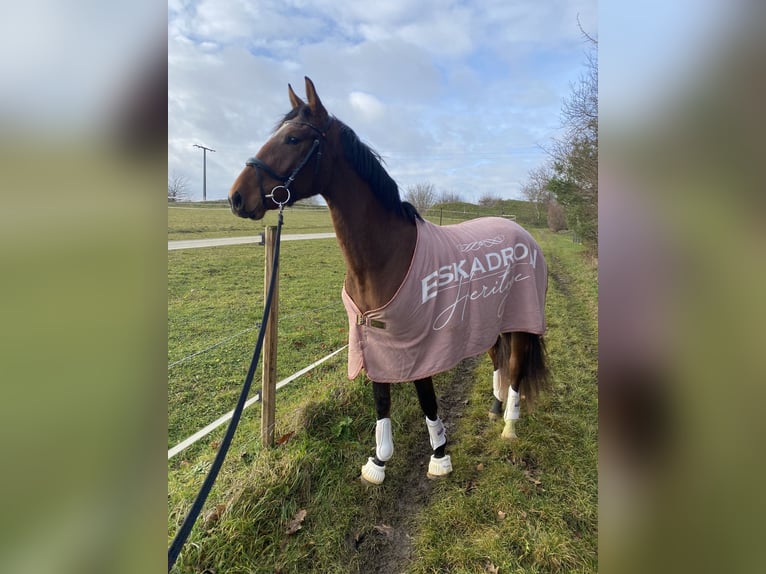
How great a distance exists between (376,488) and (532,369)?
1728 millimetres

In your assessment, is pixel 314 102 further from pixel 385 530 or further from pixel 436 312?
pixel 385 530

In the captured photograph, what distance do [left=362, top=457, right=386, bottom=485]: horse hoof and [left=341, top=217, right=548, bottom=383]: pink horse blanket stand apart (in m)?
0.64

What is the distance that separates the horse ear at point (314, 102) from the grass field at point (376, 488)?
6.86 feet

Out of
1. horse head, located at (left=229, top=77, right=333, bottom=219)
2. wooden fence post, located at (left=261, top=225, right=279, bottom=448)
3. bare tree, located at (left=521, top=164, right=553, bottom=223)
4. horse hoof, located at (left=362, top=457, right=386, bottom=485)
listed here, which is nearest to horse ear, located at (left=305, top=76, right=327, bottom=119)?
horse head, located at (left=229, top=77, right=333, bottom=219)

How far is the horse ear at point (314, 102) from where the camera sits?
2.01 meters

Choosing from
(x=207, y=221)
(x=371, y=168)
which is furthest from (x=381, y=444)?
(x=207, y=221)

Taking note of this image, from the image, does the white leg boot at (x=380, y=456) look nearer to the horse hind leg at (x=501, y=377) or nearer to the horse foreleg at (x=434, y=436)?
the horse foreleg at (x=434, y=436)

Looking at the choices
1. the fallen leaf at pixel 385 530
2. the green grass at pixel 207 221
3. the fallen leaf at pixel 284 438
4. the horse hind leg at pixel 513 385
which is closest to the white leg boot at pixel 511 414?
the horse hind leg at pixel 513 385

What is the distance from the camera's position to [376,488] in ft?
7.92
